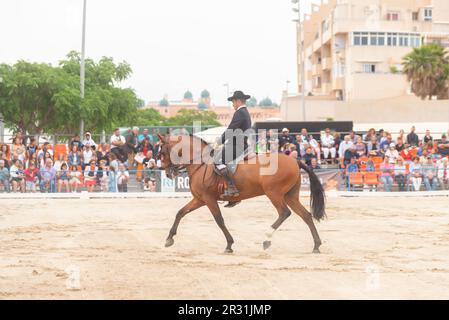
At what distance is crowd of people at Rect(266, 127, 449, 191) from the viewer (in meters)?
29.1

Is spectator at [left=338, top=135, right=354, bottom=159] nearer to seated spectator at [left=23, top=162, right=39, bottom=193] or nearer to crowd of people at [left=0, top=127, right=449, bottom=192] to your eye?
crowd of people at [left=0, top=127, right=449, bottom=192]

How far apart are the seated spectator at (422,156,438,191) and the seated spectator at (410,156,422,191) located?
0.18m

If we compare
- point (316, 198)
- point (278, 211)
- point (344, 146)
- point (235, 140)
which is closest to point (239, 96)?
point (235, 140)

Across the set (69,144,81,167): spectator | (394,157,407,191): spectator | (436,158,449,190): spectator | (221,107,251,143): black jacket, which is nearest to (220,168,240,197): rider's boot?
(221,107,251,143): black jacket

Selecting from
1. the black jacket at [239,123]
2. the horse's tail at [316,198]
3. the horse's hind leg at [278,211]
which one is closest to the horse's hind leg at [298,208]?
the horse's hind leg at [278,211]

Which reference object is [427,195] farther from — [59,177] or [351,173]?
[59,177]

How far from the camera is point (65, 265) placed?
11.8m

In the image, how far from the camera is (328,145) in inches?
1210

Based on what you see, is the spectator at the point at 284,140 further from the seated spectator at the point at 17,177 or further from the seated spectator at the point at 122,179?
the seated spectator at the point at 17,177

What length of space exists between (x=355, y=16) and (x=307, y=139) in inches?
2082

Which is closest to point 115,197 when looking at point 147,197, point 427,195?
point 147,197

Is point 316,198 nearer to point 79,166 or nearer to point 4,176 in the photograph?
point 79,166

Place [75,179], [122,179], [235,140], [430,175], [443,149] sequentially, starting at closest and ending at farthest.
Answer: [235,140] < [75,179] < [122,179] < [430,175] < [443,149]

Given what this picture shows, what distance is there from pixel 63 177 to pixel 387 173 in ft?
36.9
